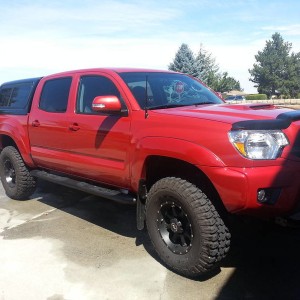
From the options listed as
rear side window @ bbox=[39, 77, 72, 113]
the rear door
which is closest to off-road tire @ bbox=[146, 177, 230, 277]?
the rear door

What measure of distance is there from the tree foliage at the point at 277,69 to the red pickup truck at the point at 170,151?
8820 centimetres

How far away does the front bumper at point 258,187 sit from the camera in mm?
2988

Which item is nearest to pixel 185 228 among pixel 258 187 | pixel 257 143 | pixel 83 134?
pixel 258 187

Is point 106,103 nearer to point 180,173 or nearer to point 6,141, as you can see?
point 180,173

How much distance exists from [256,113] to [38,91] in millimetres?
3300

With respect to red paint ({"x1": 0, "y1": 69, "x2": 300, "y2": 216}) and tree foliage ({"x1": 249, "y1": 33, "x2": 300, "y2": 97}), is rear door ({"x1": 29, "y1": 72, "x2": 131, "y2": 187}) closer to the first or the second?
red paint ({"x1": 0, "y1": 69, "x2": 300, "y2": 216})

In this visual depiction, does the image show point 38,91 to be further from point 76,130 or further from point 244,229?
point 244,229

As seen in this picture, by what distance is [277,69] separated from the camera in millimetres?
89000

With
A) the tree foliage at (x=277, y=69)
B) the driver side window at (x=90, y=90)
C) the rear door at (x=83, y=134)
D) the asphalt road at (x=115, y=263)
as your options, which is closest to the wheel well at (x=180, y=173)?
the rear door at (x=83, y=134)

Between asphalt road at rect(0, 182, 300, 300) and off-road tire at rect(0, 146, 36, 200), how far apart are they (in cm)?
65

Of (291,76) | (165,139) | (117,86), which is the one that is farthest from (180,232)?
(291,76)

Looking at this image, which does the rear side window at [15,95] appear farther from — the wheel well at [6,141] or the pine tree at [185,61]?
the pine tree at [185,61]

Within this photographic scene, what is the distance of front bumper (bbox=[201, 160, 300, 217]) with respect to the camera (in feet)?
9.80

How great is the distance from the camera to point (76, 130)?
15.1ft
